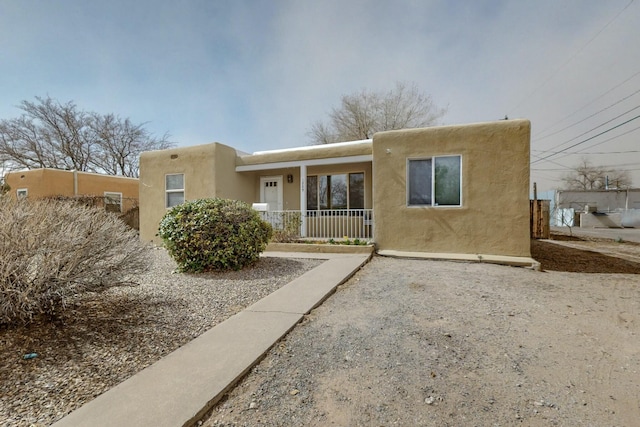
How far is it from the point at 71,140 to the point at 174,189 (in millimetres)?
21814

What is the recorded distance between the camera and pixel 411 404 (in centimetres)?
204

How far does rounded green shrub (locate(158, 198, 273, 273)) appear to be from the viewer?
5848 mm

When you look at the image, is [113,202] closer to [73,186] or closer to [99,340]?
[73,186]

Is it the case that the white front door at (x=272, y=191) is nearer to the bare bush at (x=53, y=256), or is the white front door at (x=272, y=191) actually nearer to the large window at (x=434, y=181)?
the large window at (x=434, y=181)

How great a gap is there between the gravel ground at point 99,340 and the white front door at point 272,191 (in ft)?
21.5

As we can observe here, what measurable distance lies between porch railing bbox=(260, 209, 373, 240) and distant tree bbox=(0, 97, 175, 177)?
24104mm

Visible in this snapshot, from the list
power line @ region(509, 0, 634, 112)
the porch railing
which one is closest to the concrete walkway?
the porch railing

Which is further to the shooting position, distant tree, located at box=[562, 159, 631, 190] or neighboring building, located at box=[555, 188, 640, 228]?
distant tree, located at box=[562, 159, 631, 190]

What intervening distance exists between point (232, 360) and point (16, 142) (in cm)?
3144

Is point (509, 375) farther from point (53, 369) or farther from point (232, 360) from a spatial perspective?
point (53, 369)

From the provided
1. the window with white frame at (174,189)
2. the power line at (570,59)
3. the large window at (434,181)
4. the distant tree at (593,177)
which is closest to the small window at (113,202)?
the window with white frame at (174,189)

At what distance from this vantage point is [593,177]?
43.7 meters

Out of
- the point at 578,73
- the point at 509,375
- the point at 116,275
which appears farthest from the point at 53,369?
the point at 578,73

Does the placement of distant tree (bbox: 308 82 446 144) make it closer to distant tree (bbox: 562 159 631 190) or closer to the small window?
the small window
